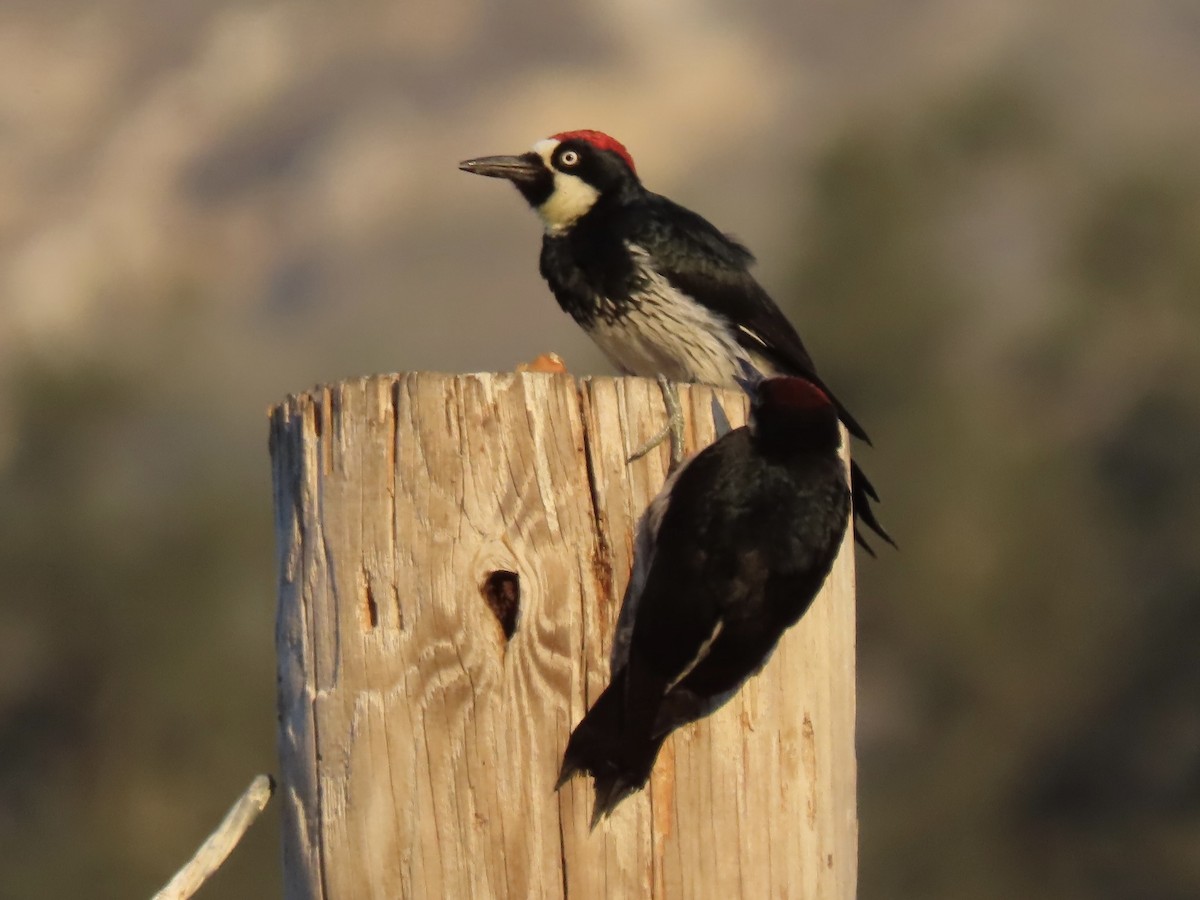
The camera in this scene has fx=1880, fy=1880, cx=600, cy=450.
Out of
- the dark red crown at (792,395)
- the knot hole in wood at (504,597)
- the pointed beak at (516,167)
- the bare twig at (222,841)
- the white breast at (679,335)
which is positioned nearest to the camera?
the knot hole in wood at (504,597)

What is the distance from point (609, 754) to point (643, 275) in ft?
8.33

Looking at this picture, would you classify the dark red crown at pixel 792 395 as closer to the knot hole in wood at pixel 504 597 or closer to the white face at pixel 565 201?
the knot hole in wood at pixel 504 597

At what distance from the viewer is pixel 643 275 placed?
17.2 feet

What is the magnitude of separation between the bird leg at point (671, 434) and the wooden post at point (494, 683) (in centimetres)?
2

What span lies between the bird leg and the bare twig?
87 centimetres

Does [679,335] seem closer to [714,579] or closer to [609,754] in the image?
[714,579]

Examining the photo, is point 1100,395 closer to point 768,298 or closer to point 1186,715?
point 1186,715

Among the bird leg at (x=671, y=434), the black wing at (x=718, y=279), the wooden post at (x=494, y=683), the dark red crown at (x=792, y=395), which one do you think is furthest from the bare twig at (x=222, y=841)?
the black wing at (x=718, y=279)

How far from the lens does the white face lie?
5.55 meters

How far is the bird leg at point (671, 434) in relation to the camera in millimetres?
3102

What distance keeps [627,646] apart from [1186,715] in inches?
598

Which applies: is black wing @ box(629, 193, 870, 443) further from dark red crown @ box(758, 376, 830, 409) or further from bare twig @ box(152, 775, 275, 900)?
bare twig @ box(152, 775, 275, 900)

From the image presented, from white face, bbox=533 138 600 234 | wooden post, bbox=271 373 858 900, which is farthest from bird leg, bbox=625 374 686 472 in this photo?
white face, bbox=533 138 600 234

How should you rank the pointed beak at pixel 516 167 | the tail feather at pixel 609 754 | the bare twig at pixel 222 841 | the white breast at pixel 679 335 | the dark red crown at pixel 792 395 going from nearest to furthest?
the tail feather at pixel 609 754
the bare twig at pixel 222 841
the dark red crown at pixel 792 395
the white breast at pixel 679 335
the pointed beak at pixel 516 167
